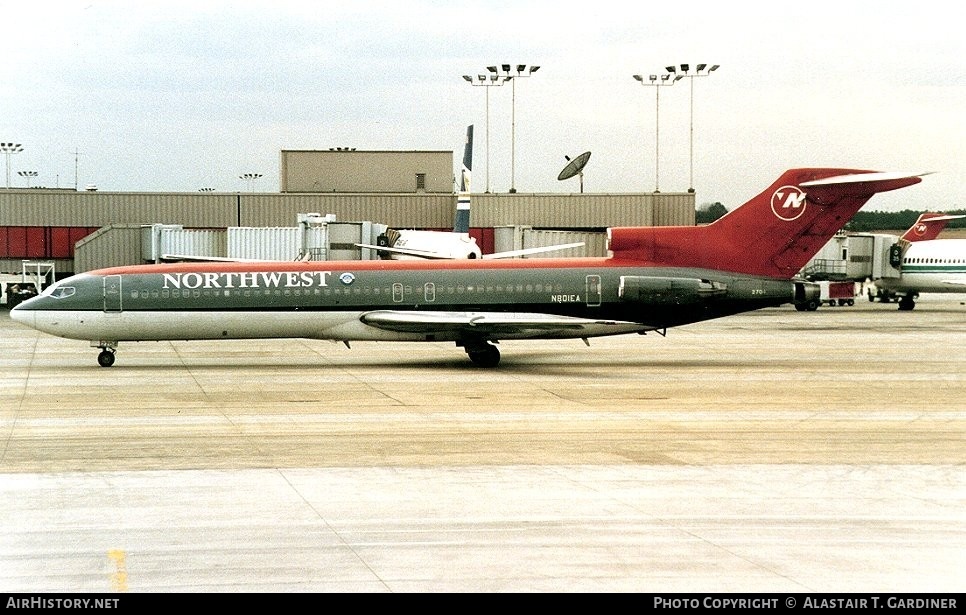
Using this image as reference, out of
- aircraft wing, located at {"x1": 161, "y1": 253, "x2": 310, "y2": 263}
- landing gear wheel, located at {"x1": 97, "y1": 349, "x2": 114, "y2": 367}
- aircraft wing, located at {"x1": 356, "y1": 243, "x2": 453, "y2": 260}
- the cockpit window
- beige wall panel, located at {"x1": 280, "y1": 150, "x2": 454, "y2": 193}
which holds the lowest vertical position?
landing gear wheel, located at {"x1": 97, "y1": 349, "x2": 114, "y2": 367}

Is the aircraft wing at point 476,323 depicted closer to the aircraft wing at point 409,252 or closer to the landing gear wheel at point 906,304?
the aircraft wing at point 409,252

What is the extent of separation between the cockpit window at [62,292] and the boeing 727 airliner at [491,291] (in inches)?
1.6

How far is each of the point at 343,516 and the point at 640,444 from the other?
6.97 m

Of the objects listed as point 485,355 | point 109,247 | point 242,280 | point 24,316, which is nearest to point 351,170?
point 109,247

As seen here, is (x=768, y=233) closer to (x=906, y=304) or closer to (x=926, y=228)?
(x=906, y=304)

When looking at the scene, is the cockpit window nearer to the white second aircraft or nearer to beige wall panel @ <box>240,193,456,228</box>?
beige wall panel @ <box>240,193,456,228</box>

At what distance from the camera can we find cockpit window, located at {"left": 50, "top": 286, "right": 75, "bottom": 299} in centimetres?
3250

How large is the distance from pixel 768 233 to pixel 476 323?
360 inches

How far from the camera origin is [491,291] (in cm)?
3322

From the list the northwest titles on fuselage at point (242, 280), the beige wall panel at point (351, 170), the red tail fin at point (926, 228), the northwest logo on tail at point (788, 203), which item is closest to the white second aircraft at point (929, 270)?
the red tail fin at point (926, 228)

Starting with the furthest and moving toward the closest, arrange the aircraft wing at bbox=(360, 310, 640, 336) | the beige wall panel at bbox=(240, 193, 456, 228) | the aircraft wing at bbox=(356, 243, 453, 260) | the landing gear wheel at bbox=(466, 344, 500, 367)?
the beige wall panel at bbox=(240, 193, 456, 228) → the aircraft wing at bbox=(356, 243, 453, 260) → the landing gear wheel at bbox=(466, 344, 500, 367) → the aircraft wing at bbox=(360, 310, 640, 336)

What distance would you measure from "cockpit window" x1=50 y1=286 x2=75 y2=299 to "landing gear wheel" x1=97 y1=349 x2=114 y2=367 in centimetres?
194

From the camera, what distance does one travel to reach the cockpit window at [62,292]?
3250 cm

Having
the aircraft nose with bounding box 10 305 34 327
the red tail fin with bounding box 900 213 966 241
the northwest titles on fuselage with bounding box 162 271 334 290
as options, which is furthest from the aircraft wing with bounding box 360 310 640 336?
the red tail fin with bounding box 900 213 966 241
